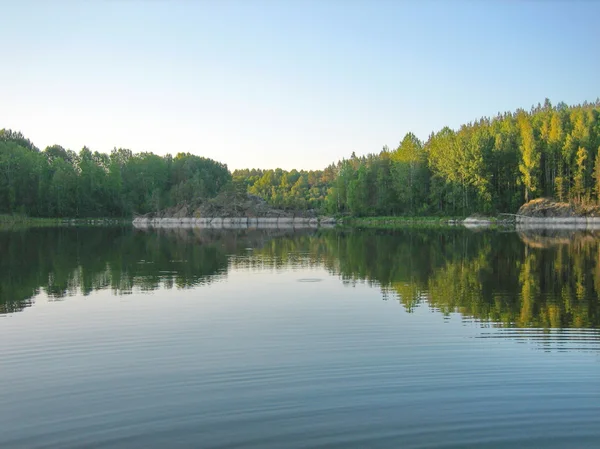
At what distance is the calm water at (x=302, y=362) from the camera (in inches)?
313

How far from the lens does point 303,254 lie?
39.7 metres

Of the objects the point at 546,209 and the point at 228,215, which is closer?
the point at 546,209

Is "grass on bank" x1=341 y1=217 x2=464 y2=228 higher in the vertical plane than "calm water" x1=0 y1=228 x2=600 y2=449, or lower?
higher

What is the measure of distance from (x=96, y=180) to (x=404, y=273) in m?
113

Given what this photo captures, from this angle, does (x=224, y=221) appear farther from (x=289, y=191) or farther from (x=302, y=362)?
(x=302, y=362)

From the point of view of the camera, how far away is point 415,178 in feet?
A: 364

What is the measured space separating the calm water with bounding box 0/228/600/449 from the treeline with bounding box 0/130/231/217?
101 meters

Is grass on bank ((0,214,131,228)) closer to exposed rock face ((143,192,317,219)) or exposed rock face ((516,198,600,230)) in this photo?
exposed rock face ((143,192,317,219))

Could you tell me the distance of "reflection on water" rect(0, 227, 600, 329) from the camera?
17984mm

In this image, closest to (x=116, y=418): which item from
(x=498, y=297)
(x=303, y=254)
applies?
(x=498, y=297)

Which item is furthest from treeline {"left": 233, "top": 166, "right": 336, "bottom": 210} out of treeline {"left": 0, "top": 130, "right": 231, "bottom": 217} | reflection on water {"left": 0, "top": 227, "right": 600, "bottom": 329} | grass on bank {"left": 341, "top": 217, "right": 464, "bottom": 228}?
reflection on water {"left": 0, "top": 227, "right": 600, "bottom": 329}

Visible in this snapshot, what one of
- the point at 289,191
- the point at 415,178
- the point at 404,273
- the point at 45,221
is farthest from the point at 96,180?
the point at 404,273

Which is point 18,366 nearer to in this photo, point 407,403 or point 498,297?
point 407,403

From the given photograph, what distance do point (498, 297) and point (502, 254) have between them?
58.4ft
